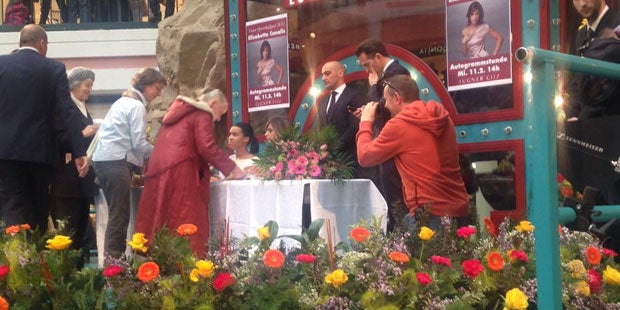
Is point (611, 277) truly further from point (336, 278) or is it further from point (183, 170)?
point (183, 170)

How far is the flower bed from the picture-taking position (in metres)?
2.46

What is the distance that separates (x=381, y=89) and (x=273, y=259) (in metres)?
2.51

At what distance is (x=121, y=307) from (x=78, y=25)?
41.5ft

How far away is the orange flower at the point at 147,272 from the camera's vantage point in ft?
8.44

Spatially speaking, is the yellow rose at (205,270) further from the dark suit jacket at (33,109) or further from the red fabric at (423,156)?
the dark suit jacket at (33,109)

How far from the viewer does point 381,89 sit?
194 inches

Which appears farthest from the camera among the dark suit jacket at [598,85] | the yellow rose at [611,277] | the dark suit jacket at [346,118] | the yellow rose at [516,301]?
the dark suit jacket at [346,118]

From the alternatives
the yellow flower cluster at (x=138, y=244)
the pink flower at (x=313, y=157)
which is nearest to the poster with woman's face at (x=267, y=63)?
the pink flower at (x=313, y=157)

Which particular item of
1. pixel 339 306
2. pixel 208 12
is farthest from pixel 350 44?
pixel 339 306

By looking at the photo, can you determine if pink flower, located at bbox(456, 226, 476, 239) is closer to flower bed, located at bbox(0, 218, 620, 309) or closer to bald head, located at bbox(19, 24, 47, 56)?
flower bed, located at bbox(0, 218, 620, 309)

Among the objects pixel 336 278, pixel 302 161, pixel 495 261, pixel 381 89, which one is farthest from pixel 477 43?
pixel 336 278

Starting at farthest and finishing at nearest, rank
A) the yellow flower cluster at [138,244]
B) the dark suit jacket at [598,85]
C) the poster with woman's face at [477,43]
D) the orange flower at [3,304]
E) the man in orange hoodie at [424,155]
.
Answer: the poster with woman's face at [477,43], the man in orange hoodie at [424,155], the dark suit jacket at [598,85], the yellow flower cluster at [138,244], the orange flower at [3,304]

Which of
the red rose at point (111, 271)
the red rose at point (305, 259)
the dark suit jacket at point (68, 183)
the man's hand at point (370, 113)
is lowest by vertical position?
the red rose at point (111, 271)

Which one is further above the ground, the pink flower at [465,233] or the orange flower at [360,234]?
the orange flower at [360,234]
